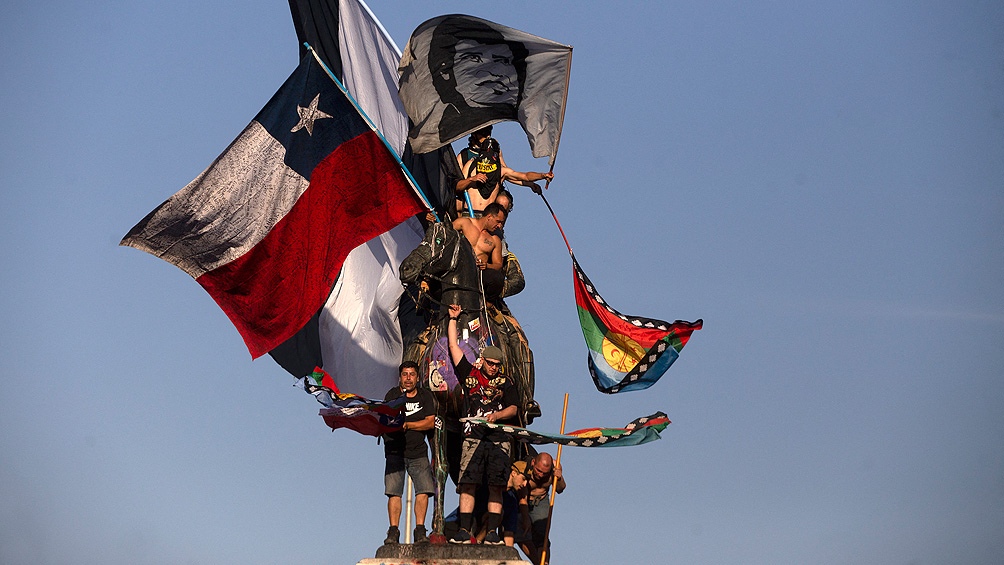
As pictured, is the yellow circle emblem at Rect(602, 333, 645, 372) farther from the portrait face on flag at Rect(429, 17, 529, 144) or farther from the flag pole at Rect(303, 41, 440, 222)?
the portrait face on flag at Rect(429, 17, 529, 144)

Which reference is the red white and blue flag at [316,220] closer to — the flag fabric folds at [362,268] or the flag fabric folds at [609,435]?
the flag fabric folds at [362,268]

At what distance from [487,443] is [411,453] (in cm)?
101

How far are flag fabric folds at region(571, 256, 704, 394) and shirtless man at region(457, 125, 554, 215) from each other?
5.33 ft

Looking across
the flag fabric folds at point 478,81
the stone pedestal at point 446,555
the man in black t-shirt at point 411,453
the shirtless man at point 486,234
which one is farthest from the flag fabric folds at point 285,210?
the stone pedestal at point 446,555

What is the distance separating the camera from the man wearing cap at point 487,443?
67.9 feet

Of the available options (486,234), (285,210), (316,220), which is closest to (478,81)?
(486,234)

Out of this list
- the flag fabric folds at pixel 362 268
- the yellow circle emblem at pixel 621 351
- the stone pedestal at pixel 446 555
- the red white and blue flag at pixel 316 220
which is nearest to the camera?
the stone pedestal at pixel 446 555

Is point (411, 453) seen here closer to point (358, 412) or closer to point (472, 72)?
point (358, 412)

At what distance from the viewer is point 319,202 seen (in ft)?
77.2

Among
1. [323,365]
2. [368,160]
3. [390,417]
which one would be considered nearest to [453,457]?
[390,417]

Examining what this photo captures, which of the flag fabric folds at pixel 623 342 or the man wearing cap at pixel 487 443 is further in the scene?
the flag fabric folds at pixel 623 342

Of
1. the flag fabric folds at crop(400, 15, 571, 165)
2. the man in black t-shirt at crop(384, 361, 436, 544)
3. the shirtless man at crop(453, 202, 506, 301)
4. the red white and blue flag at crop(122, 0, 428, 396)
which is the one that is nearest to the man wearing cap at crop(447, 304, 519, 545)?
the man in black t-shirt at crop(384, 361, 436, 544)

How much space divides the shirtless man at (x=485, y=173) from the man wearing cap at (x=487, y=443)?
2.77 metres

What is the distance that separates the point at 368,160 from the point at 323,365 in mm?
3131
